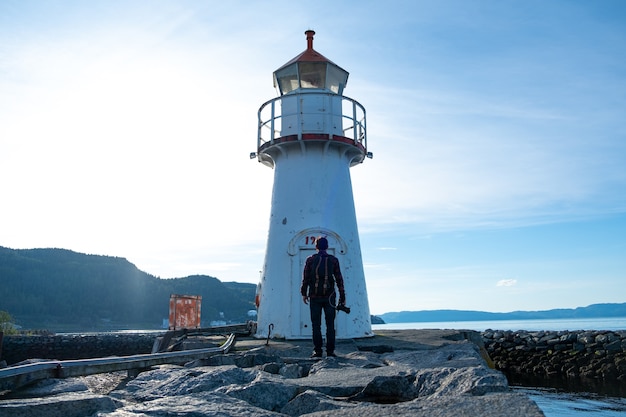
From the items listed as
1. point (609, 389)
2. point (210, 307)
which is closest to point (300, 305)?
point (609, 389)

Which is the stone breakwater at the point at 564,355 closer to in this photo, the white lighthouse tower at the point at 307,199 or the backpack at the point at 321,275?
the white lighthouse tower at the point at 307,199

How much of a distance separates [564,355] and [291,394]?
15.3 m

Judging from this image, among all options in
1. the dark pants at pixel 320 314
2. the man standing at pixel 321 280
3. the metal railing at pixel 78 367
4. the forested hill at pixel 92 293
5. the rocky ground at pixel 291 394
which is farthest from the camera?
the forested hill at pixel 92 293

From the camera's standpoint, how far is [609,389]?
12594 mm

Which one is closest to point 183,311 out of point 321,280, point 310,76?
point 310,76

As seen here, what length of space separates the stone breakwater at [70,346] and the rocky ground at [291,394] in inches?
671

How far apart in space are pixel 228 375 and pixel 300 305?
5.79 m

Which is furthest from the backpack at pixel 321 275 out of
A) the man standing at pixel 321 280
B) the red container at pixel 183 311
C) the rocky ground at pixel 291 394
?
the red container at pixel 183 311

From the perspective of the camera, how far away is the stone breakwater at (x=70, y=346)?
19.9 meters

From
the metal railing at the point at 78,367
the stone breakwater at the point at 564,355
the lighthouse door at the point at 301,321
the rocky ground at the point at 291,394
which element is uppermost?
the lighthouse door at the point at 301,321

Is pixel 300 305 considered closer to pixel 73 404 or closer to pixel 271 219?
pixel 271 219

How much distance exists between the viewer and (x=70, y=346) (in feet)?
68.6

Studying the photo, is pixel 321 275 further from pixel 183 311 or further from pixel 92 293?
pixel 92 293

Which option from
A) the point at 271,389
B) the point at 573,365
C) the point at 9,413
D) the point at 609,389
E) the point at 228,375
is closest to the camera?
the point at 9,413
